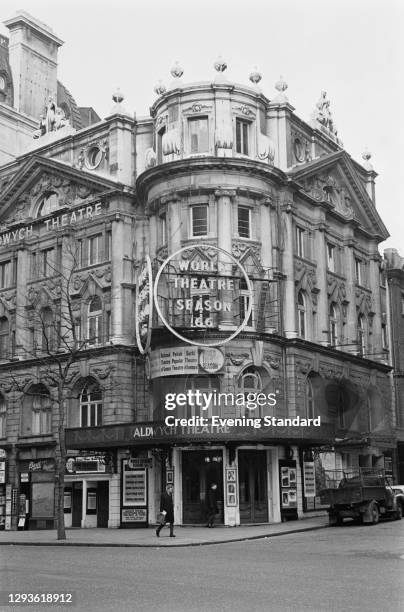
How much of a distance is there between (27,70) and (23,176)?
1577 centimetres

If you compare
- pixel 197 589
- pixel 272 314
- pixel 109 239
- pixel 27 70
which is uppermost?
pixel 27 70

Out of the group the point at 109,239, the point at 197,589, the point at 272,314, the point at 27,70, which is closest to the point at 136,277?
the point at 109,239

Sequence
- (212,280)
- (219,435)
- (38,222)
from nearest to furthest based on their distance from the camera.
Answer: (219,435) < (212,280) < (38,222)

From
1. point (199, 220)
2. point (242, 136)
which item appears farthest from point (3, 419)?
point (242, 136)

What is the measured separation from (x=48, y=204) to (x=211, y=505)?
21580 mm

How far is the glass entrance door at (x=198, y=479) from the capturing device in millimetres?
40406

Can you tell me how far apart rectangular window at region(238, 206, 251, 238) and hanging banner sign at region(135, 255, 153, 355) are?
17.0 feet

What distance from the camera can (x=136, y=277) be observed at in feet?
151

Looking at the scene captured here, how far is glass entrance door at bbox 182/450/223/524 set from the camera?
40.4 m

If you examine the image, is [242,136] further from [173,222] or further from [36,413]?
[36,413]

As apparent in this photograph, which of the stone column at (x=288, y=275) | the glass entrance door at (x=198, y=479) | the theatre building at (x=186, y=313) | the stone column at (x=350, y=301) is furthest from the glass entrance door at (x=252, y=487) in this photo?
the stone column at (x=350, y=301)

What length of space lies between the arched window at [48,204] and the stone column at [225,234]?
11.8 meters

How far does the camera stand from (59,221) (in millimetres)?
49906

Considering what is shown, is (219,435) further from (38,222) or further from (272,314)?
(38,222)
